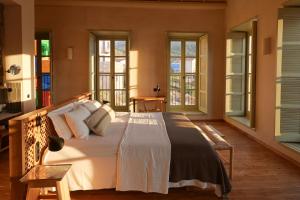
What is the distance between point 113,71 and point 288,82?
431 centimetres

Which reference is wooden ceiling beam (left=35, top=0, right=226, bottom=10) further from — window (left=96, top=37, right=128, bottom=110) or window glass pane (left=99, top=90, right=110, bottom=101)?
window glass pane (left=99, top=90, right=110, bottom=101)

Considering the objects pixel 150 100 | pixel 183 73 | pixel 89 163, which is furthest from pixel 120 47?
pixel 89 163

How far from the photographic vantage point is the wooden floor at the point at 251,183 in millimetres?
3137

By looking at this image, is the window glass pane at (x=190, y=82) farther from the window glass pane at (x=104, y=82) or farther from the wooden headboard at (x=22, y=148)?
the wooden headboard at (x=22, y=148)

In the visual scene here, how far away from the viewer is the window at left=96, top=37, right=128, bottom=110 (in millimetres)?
7668

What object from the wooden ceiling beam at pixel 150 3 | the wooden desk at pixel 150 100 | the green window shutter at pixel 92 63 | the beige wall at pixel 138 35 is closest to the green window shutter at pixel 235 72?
the beige wall at pixel 138 35

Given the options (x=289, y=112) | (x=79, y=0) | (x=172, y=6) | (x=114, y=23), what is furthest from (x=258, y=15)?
(x=79, y=0)

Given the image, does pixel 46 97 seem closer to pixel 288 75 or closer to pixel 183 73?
pixel 183 73

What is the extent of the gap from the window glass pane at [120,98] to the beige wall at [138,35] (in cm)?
43

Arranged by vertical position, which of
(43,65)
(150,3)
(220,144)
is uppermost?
(150,3)

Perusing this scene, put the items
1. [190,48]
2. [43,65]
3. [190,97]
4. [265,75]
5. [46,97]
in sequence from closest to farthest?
[265,75] → [43,65] → [46,97] → [190,48] → [190,97]

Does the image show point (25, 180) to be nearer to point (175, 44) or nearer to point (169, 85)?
point (169, 85)

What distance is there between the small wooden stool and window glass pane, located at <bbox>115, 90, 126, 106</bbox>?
5.01 metres

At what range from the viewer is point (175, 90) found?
7.89 m
